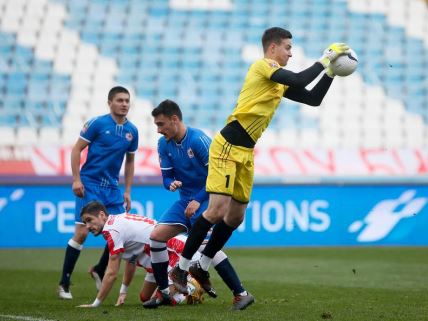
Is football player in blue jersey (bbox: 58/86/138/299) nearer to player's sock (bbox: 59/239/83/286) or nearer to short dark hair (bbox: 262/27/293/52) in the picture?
player's sock (bbox: 59/239/83/286)

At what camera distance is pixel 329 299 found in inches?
328

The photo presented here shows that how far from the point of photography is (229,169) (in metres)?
7.14

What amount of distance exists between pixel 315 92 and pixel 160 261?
198cm

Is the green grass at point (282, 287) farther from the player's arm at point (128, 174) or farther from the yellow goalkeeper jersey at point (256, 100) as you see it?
the yellow goalkeeper jersey at point (256, 100)

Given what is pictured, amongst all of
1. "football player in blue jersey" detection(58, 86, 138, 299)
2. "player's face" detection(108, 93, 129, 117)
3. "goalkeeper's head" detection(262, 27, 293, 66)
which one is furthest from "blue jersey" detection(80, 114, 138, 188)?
"goalkeeper's head" detection(262, 27, 293, 66)

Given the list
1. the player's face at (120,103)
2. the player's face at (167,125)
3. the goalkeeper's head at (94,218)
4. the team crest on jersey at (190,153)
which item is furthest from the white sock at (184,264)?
the player's face at (120,103)

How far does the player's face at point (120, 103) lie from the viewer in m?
9.08

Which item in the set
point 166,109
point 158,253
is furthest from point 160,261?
point 166,109

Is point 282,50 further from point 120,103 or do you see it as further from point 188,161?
point 120,103

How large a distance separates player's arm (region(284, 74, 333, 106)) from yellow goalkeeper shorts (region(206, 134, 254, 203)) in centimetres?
59

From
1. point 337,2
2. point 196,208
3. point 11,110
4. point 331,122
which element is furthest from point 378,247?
point 337,2

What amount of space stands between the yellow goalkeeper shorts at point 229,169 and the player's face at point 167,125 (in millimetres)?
641

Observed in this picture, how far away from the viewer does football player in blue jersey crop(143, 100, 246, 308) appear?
7750mm

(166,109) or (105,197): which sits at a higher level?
(166,109)
